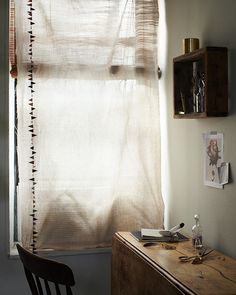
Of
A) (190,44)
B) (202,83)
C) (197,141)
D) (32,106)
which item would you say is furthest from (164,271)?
(32,106)

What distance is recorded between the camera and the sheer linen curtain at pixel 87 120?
3160 millimetres

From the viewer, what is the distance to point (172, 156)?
10.8ft

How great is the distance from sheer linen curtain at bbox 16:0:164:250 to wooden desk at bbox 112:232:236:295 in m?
0.35

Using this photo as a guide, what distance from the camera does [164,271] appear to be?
2.27m

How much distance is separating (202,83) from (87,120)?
0.84 m

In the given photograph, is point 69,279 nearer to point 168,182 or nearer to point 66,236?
point 66,236

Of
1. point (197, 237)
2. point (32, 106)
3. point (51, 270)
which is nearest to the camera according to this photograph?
point (51, 270)

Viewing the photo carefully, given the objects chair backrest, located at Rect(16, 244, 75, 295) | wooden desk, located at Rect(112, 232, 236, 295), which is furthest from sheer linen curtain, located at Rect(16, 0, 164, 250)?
chair backrest, located at Rect(16, 244, 75, 295)

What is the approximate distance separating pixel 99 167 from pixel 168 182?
0.46 metres

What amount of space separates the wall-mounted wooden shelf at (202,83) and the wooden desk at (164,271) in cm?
72

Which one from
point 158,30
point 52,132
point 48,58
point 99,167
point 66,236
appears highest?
point 158,30

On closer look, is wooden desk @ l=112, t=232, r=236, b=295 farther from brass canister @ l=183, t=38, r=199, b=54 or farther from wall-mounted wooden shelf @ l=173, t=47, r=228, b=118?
brass canister @ l=183, t=38, r=199, b=54

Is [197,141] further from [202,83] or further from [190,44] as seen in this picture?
[190,44]

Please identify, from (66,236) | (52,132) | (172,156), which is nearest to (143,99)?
(172,156)
